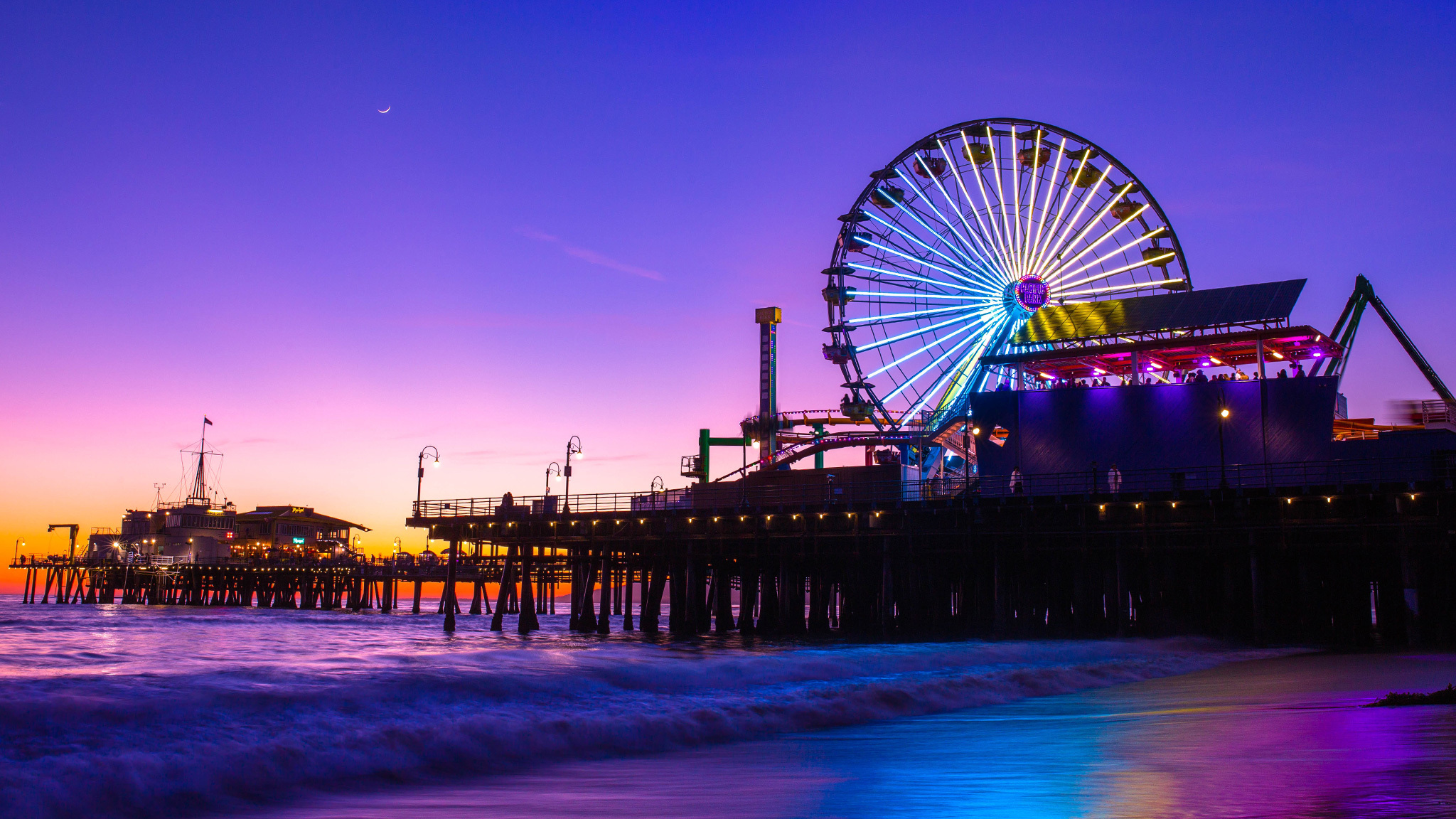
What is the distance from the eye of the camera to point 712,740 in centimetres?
1346

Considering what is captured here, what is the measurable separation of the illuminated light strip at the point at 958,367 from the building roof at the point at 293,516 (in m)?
76.1

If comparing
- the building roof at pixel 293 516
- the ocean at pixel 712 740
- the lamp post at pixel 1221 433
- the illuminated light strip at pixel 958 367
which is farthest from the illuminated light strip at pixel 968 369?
the building roof at pixel 293 516

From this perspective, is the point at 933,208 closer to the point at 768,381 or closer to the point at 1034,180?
the point at 1034,180

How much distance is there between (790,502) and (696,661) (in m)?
22.9

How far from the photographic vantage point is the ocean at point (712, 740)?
8359 mm

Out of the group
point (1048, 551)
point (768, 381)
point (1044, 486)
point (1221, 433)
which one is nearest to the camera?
point (1048, 551)

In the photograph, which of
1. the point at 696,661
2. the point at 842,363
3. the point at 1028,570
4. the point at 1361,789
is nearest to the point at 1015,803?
the point at 1361,789

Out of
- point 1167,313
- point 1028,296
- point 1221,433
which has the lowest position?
point 1221,433

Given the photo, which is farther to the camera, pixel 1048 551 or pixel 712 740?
pixel 1048 551

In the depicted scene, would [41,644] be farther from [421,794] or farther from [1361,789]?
[1361,789]

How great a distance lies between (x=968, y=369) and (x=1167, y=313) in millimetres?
12391

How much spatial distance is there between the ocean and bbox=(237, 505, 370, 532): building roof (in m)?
89.5

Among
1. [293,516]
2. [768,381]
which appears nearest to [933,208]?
[768,381]

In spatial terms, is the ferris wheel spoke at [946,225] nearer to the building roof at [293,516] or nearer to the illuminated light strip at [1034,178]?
the illuminated light strip at [1034,178]
